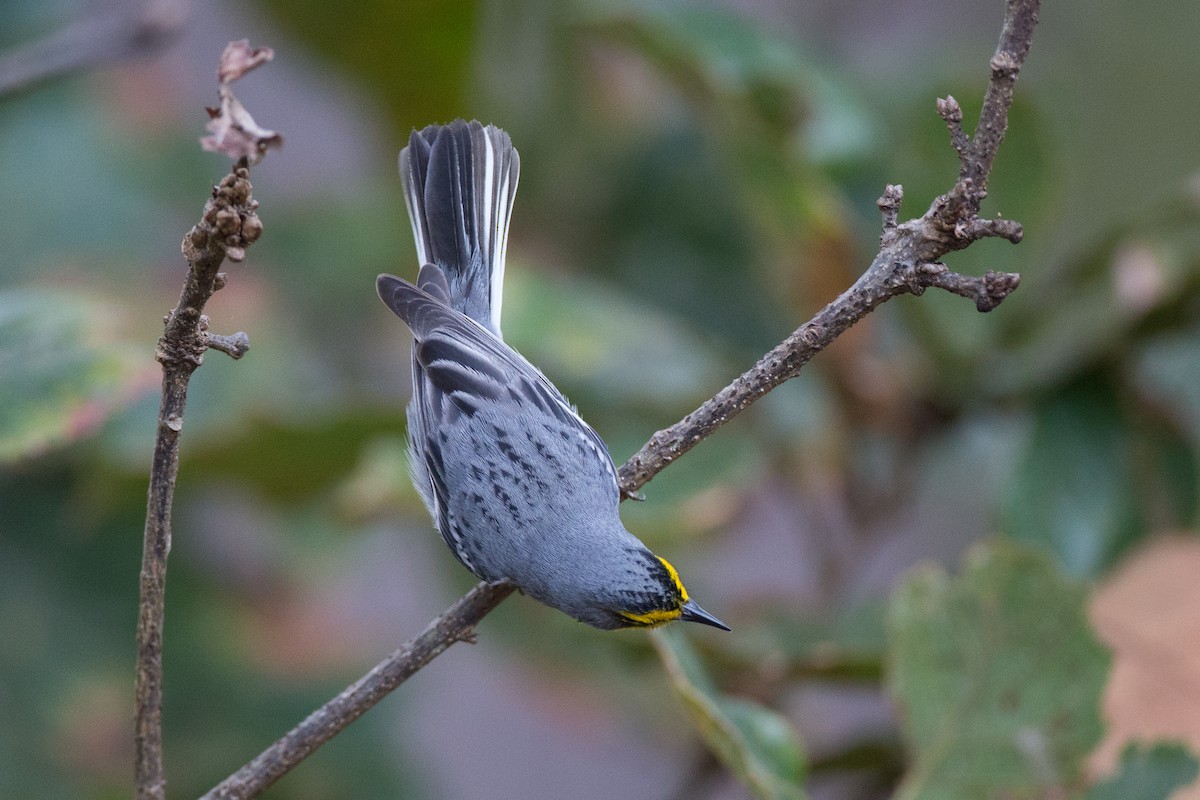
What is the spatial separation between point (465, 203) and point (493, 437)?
40cm

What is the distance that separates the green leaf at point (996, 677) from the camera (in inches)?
57.1

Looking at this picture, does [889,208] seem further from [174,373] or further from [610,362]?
[610,362]

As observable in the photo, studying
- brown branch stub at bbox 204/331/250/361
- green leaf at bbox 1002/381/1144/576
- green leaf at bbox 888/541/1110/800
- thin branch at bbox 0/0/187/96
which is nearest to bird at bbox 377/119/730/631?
green leaf at bbox 888/541/1110/800

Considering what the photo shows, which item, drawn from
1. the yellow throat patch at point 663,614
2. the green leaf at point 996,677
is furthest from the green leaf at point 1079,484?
the yellow throat patch at point 663,614

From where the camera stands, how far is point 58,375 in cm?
140

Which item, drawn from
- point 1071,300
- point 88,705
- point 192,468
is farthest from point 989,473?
point 88,705

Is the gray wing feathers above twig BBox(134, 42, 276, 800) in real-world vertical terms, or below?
above

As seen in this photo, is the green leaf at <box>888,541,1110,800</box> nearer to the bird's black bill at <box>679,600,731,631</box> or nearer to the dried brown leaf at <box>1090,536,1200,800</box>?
the dried brown leaf at <box>1090,536,1200,800</box>

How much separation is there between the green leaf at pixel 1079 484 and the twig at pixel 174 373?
4.36 feet

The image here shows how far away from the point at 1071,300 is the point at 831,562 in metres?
0.61

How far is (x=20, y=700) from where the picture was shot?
90.3 inches

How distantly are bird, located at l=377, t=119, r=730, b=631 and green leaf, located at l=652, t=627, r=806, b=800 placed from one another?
0.10 m

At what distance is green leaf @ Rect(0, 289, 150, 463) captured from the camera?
1.32 m

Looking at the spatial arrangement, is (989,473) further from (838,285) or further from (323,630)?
(323,630)
